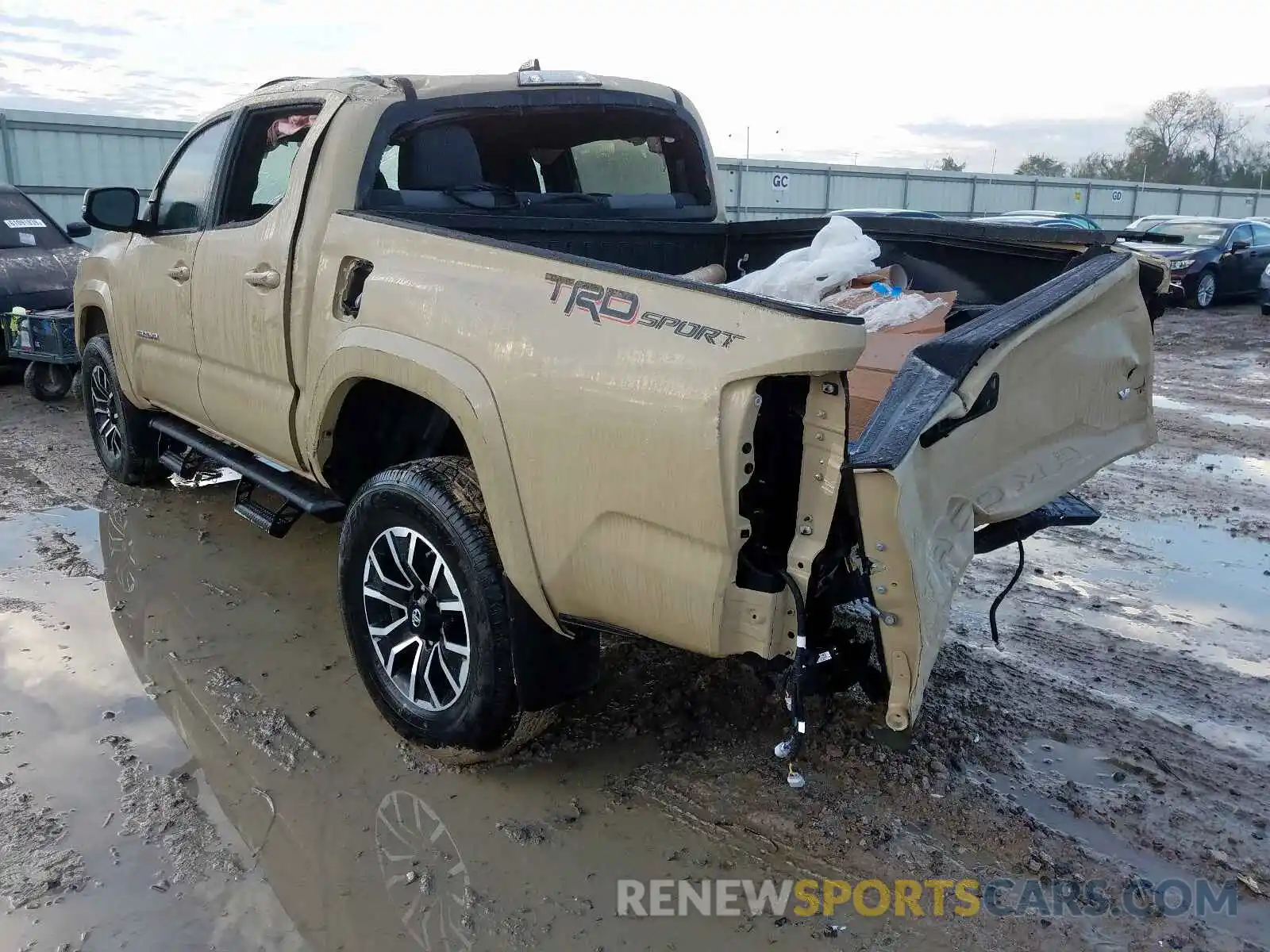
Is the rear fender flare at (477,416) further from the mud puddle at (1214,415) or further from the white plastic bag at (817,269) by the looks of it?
the mud puddle at (1214,415)

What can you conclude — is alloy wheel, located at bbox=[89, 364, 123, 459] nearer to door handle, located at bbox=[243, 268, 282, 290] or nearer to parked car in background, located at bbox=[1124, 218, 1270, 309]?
door handle, located at bbox=[243, 268, 282, 290]

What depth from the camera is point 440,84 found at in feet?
12.3

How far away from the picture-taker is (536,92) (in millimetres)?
4051

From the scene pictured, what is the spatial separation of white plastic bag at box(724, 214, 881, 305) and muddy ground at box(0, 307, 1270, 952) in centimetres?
145

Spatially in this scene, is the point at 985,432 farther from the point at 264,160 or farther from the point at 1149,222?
the point at 1149,222

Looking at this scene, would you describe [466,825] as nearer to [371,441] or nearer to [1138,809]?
[371,441]

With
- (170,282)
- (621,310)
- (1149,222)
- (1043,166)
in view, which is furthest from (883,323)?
(1043,166)

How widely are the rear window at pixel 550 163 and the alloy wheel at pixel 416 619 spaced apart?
135 centimetres

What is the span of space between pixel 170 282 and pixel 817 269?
9.88ft

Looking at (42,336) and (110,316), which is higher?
(110,316)

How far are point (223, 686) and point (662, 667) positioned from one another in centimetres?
167

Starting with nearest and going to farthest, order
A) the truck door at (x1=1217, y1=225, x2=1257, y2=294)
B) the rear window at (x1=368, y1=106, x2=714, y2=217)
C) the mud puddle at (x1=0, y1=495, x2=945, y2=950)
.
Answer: the mud puddle at (x1=0, y1=495, x2=945, y2=950)
the rear window at (x1=368, y1=106, x2=714, y2=217)
the truck door at (x1=1217, y1=225, x2=1257, y2=294)

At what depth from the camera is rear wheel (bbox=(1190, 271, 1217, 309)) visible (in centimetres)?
1645

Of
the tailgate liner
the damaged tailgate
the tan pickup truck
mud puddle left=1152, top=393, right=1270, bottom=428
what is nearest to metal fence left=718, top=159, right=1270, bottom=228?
mud puddle left=1152, top=393, right=1270, bottom=428
